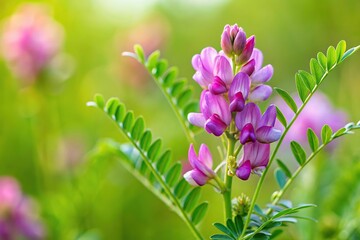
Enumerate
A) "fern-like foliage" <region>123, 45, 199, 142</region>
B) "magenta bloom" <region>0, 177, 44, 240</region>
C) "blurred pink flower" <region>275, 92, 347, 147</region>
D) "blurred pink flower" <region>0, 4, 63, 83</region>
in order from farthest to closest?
"blurred pink flower" <region>0, 4, 63, 83</region>, "blurred pink flower" <region>275, 92, 347, 147</region>, "magenta bloom" <region>0, 177, 44, 240</region>, "fern-like foliage" <region>123, 45, 199, 142</region>

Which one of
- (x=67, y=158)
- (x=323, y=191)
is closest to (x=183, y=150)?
(x=67, y=158)

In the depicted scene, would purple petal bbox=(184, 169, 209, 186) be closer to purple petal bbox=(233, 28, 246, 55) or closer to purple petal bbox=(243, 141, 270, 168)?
purple petal bbox=(243, 141, 270, 168)

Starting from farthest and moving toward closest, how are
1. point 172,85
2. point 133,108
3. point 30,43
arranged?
point 133,108 < point 30,43 < point 172,85

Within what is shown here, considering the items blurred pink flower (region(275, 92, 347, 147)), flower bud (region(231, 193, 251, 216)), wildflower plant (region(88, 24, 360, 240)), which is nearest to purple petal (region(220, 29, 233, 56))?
wildflower plant (region(88, 24, 360, 240))

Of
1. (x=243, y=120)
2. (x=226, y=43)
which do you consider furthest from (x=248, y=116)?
(x=226, y=43)

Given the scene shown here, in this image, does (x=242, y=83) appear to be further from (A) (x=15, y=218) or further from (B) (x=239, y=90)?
(A) (x=15, y=218)

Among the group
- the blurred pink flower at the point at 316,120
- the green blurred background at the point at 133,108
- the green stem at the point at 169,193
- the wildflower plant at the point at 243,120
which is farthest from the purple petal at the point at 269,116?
the blurred pink flower at the point at 316,120

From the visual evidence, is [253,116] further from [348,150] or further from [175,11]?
[175,11]
